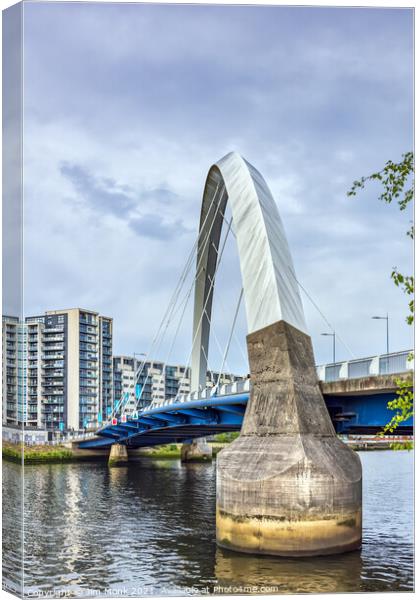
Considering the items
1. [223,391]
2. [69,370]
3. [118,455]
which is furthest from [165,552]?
[69,370]

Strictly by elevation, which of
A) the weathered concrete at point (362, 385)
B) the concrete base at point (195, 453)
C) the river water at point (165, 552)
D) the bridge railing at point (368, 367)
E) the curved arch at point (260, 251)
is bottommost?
the concrete base at point (195, 453)

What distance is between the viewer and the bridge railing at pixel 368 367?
30.0 meters

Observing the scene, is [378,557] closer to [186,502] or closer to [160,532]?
[160,532]

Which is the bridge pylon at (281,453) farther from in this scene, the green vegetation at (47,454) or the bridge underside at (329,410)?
the green vegetation at (47,454)

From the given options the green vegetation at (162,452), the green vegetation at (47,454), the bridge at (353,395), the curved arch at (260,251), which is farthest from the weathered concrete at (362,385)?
the green vegetation at (162,452)

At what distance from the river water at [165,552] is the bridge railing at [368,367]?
6478mm

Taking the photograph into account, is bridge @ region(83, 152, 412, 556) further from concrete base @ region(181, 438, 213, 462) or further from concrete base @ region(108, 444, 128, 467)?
concrete base @ region(181, 438, 213, 462)

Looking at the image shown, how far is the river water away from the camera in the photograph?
25.8 metres

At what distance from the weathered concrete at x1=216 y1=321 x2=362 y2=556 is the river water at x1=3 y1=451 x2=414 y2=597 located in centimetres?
A: 92

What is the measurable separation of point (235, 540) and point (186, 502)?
24637mm

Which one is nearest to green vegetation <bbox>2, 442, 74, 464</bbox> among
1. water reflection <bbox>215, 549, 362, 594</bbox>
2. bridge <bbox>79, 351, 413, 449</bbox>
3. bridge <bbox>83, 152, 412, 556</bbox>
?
bridge <bbox>79, 351, 413, 449</bbox>

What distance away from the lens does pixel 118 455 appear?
347 feet

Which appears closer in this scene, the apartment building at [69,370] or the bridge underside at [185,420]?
the bridge underside at [185,420]

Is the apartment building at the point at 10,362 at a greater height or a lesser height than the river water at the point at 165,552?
greater
